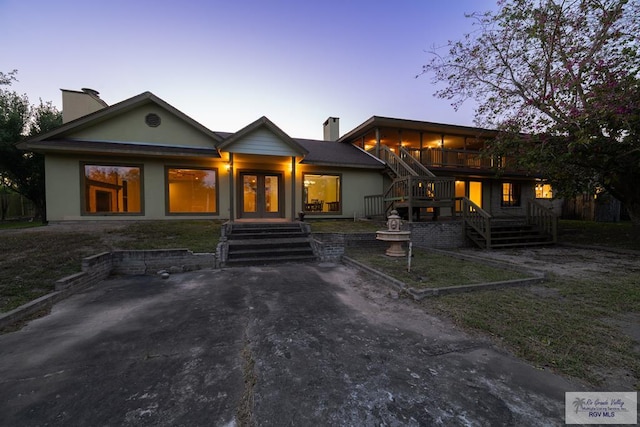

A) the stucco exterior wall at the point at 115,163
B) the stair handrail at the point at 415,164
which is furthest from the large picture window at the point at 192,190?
the stair handrail at the point at 415,164

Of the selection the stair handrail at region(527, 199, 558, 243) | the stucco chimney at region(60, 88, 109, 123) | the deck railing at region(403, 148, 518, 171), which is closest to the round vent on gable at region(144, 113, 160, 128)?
the stucco chimney at region(60, 88, 109, 123)

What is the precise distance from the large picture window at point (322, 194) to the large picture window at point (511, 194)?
35.6 ft

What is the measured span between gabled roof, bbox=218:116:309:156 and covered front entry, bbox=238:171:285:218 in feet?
6.43

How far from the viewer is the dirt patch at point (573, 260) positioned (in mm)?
5961

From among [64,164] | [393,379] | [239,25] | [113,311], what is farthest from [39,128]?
[393,379]

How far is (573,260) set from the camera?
282 inches

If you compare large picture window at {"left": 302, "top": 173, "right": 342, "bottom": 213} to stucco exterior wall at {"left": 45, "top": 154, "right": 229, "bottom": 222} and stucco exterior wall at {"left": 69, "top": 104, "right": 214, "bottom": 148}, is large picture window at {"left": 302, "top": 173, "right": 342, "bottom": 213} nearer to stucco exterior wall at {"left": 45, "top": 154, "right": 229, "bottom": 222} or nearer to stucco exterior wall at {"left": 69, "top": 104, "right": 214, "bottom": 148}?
stucco exterior wall at {"left": 45, "top": 154, "right": 229, "bottom": 222}

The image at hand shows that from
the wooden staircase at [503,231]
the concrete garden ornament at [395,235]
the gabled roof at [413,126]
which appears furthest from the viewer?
the gabled roof at [413,126]

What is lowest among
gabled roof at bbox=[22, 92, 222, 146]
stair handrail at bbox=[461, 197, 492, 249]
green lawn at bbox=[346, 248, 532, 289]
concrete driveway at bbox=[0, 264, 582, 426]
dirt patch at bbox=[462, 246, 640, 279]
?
dirt patch at bbox=[462, 246, 640, 279]

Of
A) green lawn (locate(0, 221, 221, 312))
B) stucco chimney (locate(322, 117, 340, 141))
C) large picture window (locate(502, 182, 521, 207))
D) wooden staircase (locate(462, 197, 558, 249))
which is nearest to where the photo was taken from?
green lawn (locate(0, 221, 221, 312))

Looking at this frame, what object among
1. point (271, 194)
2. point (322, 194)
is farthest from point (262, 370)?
point (322, 194)

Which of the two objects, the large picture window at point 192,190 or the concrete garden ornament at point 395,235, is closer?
the concrete garden ornament at point 395,235

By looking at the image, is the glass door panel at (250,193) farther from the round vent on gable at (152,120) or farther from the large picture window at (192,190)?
the round vent on gable at (152,120)

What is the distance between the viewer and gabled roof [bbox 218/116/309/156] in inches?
371
